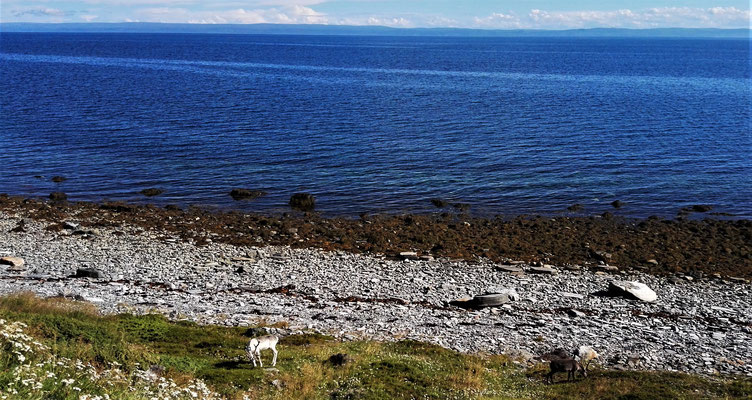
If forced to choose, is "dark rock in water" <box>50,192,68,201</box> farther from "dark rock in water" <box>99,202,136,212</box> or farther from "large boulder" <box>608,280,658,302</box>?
"large boulder" <box>608,280,658,302</box>

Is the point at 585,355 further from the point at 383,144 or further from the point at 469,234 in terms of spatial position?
the point at 383,144

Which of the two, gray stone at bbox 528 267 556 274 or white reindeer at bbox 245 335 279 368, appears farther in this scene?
gray stone at bbox 528 267 556 274

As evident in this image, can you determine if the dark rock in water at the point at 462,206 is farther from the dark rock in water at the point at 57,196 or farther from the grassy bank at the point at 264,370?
the dark rock in water at the point at 57,196

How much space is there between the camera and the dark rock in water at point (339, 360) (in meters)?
21.0

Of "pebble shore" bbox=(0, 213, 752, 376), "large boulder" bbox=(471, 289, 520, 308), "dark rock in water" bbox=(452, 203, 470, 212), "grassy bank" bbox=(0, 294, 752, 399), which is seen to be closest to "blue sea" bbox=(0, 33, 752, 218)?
"dark rock in water" bbox=(452, 203, 470, 212)

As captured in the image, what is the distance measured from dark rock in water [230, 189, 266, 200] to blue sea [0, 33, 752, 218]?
73 cm

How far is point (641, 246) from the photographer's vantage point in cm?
3978

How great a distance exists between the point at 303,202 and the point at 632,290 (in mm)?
24235

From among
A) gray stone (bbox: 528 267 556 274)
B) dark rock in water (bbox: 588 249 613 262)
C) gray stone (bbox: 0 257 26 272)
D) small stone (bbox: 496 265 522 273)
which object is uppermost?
gray stone (bbox: 0 257 26 272)

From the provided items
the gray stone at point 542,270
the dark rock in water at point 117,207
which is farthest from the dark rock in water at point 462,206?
the dark rock in water at point 117,207

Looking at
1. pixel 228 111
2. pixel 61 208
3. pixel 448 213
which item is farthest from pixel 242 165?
pixel 228 111

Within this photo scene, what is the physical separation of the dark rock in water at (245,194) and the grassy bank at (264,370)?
2579 centimetres

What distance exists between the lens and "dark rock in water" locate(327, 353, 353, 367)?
21016mm

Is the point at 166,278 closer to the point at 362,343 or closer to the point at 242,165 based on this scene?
the point at 362,343
